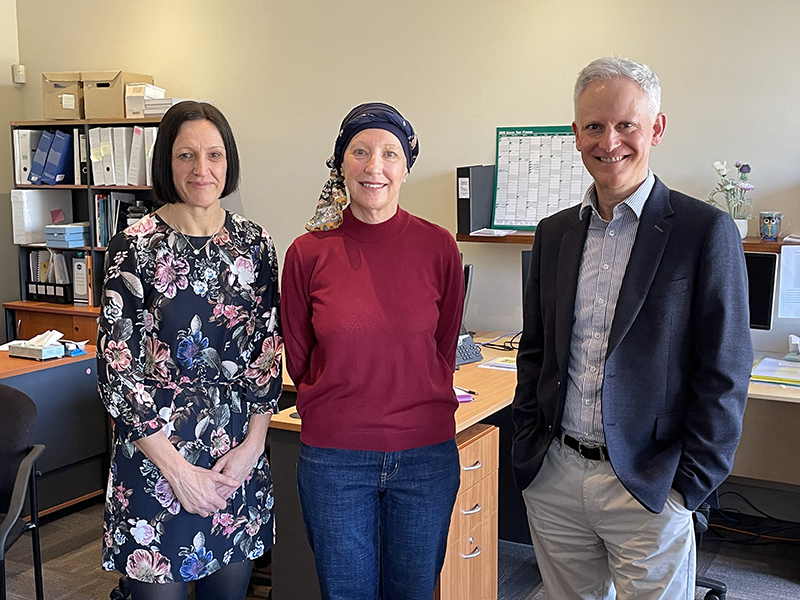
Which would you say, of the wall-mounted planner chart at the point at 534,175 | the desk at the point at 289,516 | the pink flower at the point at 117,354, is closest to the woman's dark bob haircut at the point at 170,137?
the pink flower at the point at 117,354

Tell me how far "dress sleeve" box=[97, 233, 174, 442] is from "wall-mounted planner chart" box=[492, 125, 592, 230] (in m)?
2.52

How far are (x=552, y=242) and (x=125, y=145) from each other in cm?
346

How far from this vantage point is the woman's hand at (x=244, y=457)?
1899 mm

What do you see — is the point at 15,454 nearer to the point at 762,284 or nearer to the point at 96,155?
the point at 96,155

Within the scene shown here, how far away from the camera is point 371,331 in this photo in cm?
175

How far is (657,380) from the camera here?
1.61 meters

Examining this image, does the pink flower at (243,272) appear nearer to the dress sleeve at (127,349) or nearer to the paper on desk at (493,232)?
the dress sleeve at (127,349)

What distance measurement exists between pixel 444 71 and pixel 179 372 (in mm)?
2771

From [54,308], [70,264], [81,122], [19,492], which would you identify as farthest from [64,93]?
[19,492]

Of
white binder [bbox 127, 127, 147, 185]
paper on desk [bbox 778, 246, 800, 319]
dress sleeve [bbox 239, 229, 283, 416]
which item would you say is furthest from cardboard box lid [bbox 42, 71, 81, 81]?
paper on desk [bbox 778, 246, 800, 319]

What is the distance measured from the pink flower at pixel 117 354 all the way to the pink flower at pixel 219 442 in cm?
26

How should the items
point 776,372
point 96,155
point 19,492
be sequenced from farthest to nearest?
point 96,155 < point 776,372 < point 19,492

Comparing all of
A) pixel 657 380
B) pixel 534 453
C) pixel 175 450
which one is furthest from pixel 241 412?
pixel 657 380

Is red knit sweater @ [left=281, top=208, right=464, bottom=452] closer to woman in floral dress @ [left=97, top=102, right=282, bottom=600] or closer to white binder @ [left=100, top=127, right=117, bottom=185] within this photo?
woman in floral dress @ [left=97, top=102, right=282, bottom=600]
